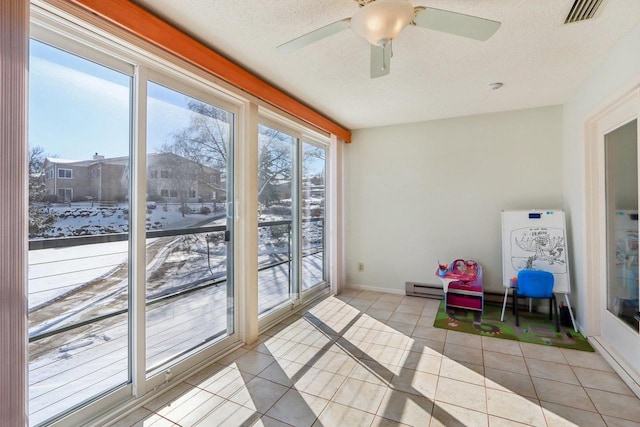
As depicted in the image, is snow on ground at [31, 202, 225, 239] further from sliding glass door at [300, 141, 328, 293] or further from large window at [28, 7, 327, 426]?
sliding glass door at [300, 141, 328, 293]

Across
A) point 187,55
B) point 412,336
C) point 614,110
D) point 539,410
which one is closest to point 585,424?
point 539,410

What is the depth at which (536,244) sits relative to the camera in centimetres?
336

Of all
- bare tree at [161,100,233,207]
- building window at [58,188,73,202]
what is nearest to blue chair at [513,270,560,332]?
bare tree at [161,100,233,207]

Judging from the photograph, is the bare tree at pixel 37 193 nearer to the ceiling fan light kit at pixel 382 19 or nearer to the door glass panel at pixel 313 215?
the ceiling fan light kit at pixel 382 19

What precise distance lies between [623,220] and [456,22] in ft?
7.32

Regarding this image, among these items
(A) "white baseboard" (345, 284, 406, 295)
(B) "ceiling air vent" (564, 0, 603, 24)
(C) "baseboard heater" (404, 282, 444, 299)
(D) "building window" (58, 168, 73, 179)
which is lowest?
(A) "white baseboard" (345, 284, 406, 295)

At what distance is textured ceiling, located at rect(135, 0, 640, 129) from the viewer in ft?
5.93

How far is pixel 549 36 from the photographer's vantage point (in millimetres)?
2080

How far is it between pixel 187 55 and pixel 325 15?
981mm

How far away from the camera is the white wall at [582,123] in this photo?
2100 millimetres

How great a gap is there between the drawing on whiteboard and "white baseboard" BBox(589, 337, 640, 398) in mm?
833

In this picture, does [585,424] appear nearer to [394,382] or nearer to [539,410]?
[539,410]

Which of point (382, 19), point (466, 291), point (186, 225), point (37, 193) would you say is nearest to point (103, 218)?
point (37, 193)

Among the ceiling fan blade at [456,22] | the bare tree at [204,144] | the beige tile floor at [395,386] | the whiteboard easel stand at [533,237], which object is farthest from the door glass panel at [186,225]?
the whiteboard easel stand at [533,237]
